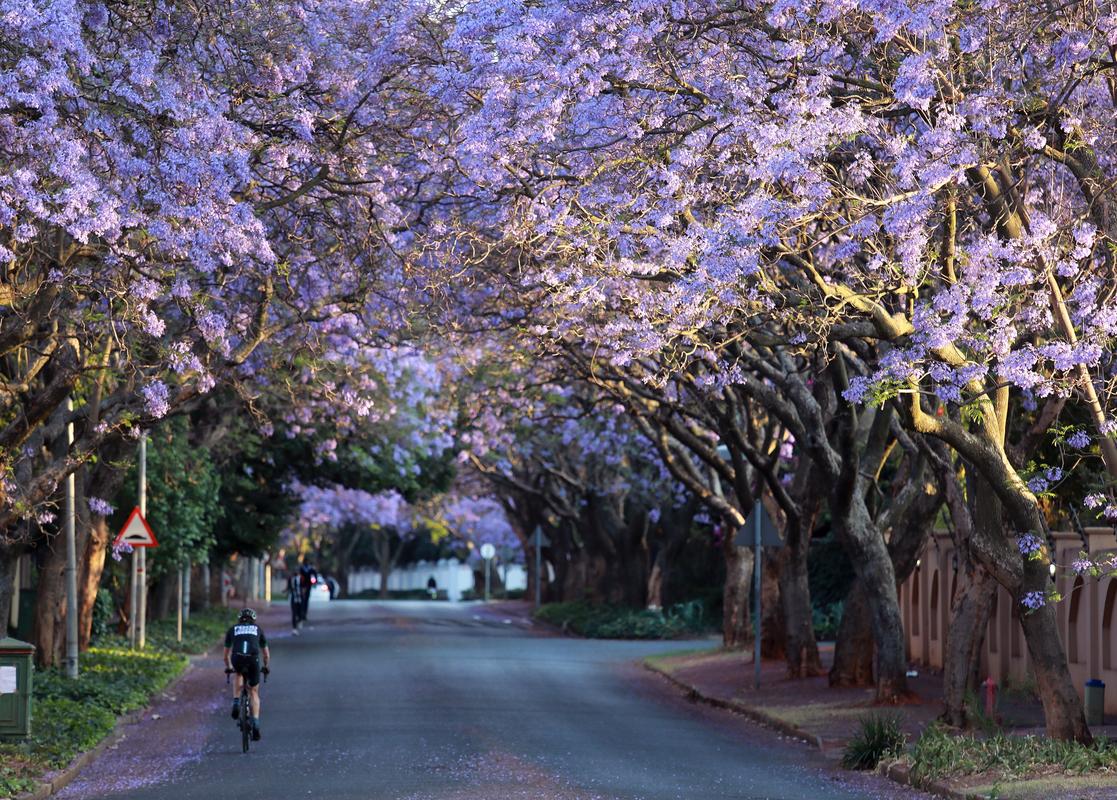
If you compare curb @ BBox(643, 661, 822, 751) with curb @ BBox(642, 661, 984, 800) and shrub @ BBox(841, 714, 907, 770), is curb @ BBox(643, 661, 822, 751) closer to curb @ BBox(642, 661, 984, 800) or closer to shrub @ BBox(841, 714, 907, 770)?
curb @ BBox(642, 661, 984, 800)

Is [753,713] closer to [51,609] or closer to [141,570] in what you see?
[51,609]

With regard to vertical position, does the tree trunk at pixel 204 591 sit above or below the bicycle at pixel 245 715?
above

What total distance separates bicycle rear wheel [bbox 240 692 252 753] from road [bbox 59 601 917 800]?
0.59ft

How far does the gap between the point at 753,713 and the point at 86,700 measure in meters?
7.97

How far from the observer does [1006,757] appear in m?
14.2

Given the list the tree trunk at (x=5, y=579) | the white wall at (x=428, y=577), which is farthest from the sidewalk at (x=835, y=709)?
the white wall at (x=428, y=577)

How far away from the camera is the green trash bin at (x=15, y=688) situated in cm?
1489

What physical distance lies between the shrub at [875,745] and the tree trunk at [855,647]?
7625 mm

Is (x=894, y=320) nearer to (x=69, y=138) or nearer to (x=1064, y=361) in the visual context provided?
(x=1064, y=361)

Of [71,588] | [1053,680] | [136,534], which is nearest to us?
[1053,680]

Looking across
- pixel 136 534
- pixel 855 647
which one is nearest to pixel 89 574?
pixel 136 534

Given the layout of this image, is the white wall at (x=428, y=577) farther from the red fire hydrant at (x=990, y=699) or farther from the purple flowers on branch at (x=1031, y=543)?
the purple flowers on branch at (x=1031, y=543)

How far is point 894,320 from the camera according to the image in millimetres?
13969

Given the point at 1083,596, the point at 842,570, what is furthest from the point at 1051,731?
the point at 842,570
